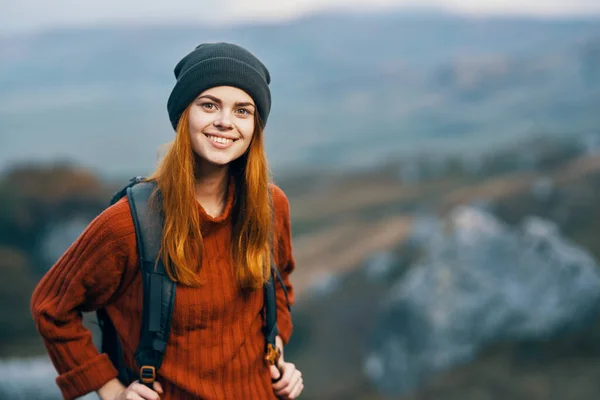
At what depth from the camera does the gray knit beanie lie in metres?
1.66

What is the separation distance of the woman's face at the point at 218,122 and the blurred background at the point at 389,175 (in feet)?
10.5

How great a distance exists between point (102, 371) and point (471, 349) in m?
4.31

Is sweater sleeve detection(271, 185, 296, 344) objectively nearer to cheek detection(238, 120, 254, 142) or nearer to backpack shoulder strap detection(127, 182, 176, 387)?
cheek detection(238, 120, 254, 142)

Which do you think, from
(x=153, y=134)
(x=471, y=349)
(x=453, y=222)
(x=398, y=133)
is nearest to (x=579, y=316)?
(x=471, y=349)

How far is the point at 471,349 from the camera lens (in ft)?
18.1

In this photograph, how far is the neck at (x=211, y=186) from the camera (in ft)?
5.85

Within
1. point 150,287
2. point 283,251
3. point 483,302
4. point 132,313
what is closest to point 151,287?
point 150,287

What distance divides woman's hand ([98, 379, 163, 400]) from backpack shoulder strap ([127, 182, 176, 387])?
52 mm

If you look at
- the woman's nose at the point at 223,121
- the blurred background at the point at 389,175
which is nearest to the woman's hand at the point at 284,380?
the woman's nose at the point at 223,121

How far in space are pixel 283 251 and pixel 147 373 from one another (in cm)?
58

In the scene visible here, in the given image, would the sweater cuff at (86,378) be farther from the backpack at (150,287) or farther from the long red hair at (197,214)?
the long red hair at (197,214)

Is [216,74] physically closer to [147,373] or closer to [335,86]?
[147,373]

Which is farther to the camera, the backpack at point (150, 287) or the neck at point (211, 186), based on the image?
the neck at point (211, 186)

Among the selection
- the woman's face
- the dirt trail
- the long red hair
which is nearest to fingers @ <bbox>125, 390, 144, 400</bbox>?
the long red hair
